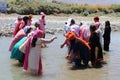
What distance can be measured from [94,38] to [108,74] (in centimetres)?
125

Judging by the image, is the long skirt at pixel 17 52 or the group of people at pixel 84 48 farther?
the long skirt at pixel 17 52

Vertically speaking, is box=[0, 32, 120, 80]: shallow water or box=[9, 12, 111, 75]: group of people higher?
box=[9, 12, 111, 75]: group of people

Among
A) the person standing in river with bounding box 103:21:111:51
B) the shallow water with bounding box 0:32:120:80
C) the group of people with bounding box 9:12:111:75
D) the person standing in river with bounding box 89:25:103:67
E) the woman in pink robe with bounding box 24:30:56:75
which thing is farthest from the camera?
the person standing in river with bounding box 103:21:111:51

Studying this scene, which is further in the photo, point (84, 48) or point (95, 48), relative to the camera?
point (95, 48)

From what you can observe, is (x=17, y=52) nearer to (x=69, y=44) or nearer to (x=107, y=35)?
(x=69, y=44)

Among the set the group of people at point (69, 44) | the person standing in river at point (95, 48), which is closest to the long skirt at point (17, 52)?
the group of people at point (69, 44)

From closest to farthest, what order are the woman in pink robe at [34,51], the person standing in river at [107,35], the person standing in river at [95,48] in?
the woman in pink robe at [34,51]
the person standing in river at [95,48]
the person standing in river at [107,35]

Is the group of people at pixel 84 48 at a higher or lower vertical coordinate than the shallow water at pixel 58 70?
higher

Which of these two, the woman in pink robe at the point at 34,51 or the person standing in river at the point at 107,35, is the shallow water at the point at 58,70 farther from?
the person standing in river at the point at 107,35

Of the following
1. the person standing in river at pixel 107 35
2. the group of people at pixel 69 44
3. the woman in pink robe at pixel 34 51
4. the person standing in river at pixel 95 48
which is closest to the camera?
the woman in pink robe at pixel 34 51

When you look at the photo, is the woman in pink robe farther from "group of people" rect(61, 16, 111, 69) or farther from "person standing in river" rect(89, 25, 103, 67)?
"person standing in river" rect(89, 25, 103, 67)

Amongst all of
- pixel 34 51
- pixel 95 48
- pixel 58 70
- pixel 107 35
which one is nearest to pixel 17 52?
pixel 58 70

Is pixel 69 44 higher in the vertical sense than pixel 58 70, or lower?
higher

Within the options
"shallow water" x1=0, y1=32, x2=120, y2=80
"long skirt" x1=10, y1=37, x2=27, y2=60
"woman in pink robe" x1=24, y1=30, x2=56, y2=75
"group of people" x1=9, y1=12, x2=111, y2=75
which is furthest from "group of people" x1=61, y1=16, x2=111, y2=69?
"long skirt" x1=10, y1=37, x2=27, y2=60
